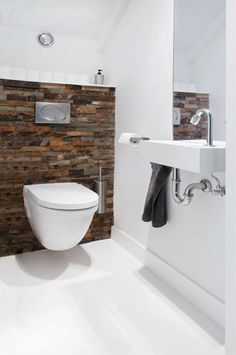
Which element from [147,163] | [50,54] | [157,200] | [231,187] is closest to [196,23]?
[147,163]

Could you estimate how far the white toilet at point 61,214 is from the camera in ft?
5.82

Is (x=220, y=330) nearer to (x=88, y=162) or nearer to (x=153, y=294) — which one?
(x=153, y=294)

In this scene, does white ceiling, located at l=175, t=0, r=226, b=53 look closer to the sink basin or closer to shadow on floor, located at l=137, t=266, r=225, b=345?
the sink basin

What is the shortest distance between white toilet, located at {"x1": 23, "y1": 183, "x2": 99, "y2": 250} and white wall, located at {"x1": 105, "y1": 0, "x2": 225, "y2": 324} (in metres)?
0.48

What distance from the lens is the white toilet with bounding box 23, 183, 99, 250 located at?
177cm

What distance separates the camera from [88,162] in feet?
8.38

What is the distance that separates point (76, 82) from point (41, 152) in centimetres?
68

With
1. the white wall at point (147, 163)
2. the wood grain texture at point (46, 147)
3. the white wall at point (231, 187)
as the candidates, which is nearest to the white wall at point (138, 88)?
the white wall at point (147, 163)

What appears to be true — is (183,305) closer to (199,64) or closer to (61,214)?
(61,214)

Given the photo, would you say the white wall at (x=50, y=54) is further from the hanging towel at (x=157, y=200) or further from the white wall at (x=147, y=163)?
the hanging towel at (x=157, y=200)

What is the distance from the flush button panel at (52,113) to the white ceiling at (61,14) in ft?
2.22

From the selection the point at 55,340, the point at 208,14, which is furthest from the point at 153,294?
the point at 208,14

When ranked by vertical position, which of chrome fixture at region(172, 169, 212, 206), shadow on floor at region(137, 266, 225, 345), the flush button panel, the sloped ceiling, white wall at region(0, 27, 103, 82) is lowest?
shadow on floor at region(137, 266, 225, 345)

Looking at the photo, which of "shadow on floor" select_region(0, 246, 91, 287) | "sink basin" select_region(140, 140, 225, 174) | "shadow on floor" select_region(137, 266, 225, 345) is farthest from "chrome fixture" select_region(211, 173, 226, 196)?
"shadow on floor" select_region(0, 246, 91, 287)
